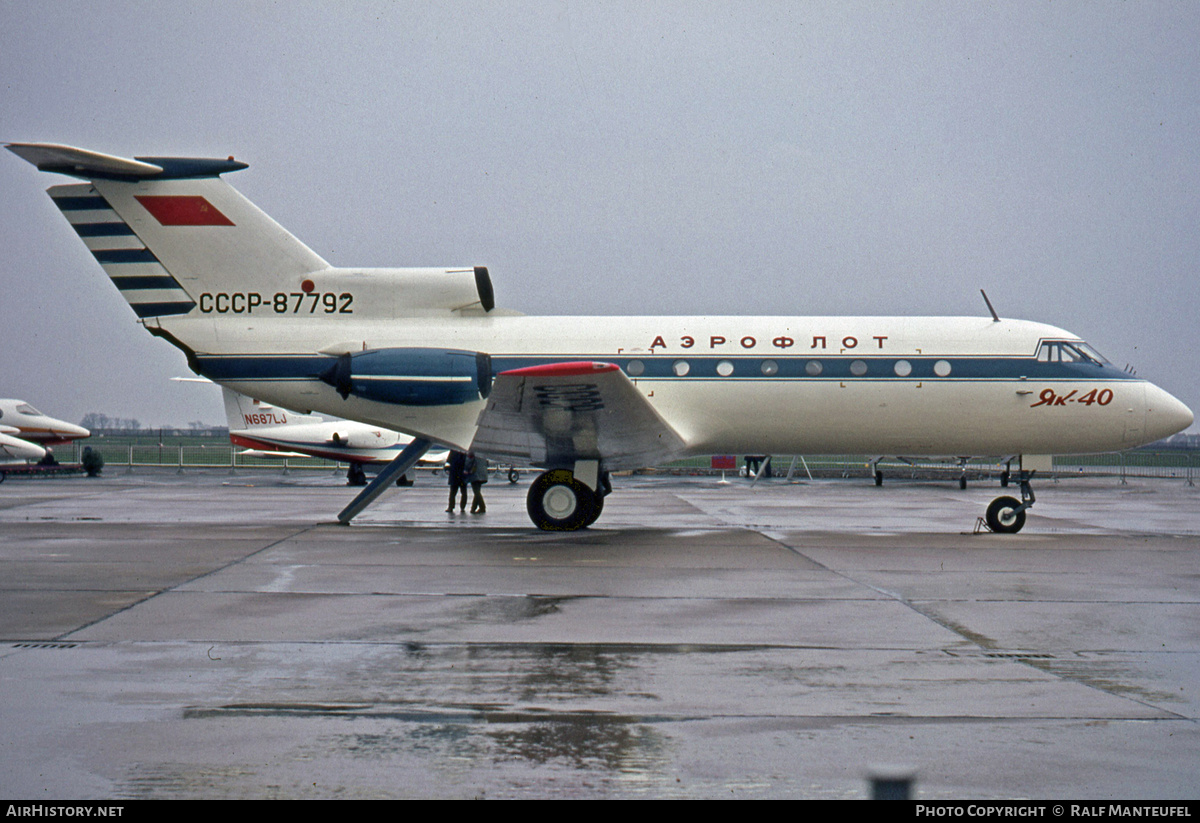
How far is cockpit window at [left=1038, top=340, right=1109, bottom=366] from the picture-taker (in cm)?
1570

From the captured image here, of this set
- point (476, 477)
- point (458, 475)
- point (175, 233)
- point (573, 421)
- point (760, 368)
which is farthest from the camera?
point (458, 475)

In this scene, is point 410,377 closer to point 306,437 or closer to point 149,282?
point 149,282

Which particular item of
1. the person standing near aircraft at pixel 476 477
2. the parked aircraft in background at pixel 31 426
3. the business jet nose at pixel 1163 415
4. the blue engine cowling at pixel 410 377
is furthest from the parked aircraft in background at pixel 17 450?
the business jet nose at pixel 1163 415

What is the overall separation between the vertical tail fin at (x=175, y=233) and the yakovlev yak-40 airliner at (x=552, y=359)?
24 millimetres

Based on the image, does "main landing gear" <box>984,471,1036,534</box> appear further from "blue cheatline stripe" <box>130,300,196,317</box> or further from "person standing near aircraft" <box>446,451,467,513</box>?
"blue cheatline stripe" <box>130,300,196,317</box>

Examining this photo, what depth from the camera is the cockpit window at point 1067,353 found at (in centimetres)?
1570

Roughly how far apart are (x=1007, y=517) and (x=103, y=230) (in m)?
15.1

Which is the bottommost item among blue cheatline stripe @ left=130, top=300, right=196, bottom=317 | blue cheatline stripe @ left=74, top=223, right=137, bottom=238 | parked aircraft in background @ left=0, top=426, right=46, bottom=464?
parked aircraft in background @ left=0, top=426, right=46, bottom=464

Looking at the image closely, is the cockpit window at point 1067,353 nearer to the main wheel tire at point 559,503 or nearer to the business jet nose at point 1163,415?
the business jet nose at point 1163,415

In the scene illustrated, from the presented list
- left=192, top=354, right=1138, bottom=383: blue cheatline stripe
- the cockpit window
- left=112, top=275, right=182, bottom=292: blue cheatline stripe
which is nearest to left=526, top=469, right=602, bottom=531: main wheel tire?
left=192, top=354, right=1138, bottom=383: blue cheatline stripe

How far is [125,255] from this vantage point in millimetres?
14906

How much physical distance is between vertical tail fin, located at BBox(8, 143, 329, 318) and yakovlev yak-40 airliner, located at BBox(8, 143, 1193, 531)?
2 centimetres

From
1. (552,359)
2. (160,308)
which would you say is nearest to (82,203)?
(160,308)

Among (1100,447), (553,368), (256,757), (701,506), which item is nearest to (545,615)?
(256,757)
